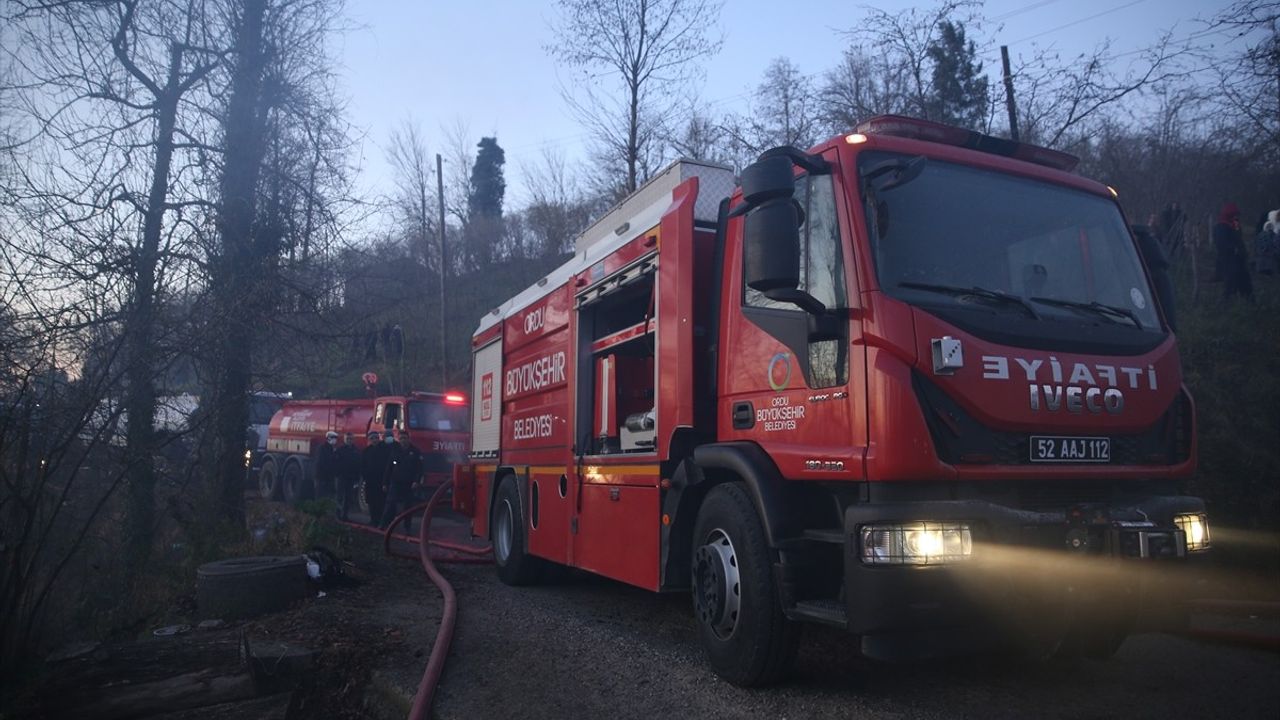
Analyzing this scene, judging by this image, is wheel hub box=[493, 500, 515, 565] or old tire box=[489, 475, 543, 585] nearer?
old tire box=[489, 475, 543, 585]

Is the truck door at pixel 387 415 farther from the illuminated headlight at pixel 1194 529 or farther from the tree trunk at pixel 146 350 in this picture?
the illuminated headlight at pixel 1194 529

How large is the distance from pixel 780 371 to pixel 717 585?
4.15 feet

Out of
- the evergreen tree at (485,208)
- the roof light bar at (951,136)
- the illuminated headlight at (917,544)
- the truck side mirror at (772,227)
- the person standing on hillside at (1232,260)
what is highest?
the evergreen tree at (485,208)

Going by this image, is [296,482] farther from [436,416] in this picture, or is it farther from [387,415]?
[436,416]

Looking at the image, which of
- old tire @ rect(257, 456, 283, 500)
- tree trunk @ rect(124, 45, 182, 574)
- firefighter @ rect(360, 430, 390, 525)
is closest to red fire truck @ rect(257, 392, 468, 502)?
old tire @ rect(257, 456, 283, 500)

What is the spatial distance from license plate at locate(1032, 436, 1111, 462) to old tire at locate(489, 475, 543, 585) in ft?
18.7

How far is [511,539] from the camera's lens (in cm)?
932

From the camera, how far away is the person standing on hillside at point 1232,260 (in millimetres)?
12539

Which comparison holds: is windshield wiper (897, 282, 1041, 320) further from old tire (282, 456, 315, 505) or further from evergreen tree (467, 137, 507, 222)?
evergreen tree (467, 137, 507, 222)

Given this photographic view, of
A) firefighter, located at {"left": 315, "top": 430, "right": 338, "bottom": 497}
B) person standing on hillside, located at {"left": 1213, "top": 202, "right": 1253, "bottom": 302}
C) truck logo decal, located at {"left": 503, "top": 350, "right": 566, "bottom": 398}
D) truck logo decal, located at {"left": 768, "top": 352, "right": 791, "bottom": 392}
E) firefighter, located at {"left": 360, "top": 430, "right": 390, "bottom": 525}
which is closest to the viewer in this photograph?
truck logo decal, located at {"left": 768, "top": 352, "right": 791, "bottom": 392}

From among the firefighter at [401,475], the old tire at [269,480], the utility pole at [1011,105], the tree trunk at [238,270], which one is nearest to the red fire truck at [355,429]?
the old tire at [269,480]

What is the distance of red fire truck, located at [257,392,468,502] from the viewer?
A: 17734 mm

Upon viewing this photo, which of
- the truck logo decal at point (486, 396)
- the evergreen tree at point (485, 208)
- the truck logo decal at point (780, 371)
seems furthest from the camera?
the evergreen tree at point (485, 208)

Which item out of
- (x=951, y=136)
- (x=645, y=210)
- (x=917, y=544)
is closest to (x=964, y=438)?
(x=917, y=544)
